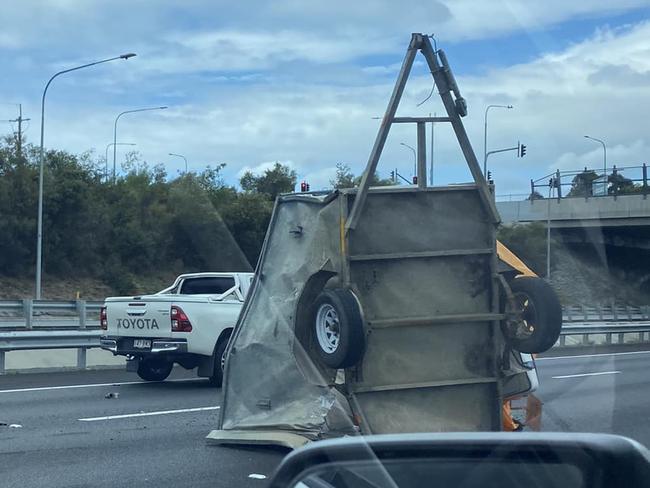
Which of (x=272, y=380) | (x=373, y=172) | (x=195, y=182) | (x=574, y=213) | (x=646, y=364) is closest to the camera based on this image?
(x=373, y=172)

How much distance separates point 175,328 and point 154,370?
1561 mm

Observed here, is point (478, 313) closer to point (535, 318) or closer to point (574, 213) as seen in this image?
point (535, 318)

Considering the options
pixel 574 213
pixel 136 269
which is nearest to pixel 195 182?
pixel 136 269

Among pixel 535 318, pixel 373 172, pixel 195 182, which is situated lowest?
pixel 535 318

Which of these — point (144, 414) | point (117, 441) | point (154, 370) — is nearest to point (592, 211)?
point (154, 370)

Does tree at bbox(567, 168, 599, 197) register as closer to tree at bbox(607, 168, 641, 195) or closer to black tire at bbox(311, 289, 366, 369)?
tree at bbox(607, 168, 641, 195)

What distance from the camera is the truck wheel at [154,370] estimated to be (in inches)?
608

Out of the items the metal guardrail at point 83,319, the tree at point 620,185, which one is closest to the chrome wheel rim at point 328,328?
the metal guardrail at point 83,319

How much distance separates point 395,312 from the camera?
7738 mm

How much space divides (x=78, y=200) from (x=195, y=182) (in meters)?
6.06

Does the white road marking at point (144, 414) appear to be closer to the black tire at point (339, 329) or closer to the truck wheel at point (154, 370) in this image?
the truck wheel at point (154, 370)

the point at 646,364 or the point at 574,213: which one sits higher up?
the point at 574,213

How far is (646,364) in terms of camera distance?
21328mm

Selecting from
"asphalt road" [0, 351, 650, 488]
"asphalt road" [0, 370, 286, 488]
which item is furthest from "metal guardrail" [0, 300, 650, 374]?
"asphalt road" [0, 370, 286, 488]
